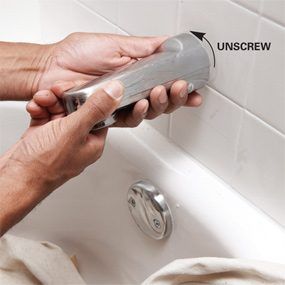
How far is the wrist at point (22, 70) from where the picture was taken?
88cm

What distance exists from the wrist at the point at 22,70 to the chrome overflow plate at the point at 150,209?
22 cm

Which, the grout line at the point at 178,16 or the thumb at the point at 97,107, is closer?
the thumb at the point at 97,107

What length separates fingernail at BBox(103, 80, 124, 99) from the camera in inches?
25.7

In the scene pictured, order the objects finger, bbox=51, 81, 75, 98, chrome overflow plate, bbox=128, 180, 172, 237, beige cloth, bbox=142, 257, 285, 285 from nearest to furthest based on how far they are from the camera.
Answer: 1. beige cloth, bbox=142, 257, 285, 285
2. finger, bbox=51, 81, 75, 98
3. chrome overflow plate, bbox=128, 180, 172, 237

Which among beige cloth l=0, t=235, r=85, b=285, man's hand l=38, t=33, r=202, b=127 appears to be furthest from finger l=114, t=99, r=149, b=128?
beige cloth l=0, t=235, r=85, b=285

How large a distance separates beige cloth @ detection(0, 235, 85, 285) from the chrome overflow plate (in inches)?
5.7

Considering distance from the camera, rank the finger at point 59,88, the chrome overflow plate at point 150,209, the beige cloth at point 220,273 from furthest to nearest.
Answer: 1. the chrome overflow plate at point 150,209
2. the finger at point 59,88
3. the beige cloth at point 220,273

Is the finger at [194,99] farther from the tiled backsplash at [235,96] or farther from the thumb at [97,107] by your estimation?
the thumb at [97,107]

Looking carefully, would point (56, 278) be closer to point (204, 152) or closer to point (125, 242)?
point (125, 242)

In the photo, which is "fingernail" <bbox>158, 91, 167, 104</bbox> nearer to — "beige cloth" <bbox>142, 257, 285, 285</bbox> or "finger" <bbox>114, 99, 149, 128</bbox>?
"finger" <bbox>114, 99, 149, 128</bbox>

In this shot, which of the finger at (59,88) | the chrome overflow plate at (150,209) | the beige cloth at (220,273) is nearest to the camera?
the beige cloth at (220,273)

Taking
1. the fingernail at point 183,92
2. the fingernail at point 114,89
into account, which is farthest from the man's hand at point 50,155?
the fingernail at point 183,92

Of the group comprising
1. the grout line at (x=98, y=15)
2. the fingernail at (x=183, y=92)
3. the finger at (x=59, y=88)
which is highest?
the grout line at (x=98, y=15)

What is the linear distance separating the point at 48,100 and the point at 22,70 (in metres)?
0.16
